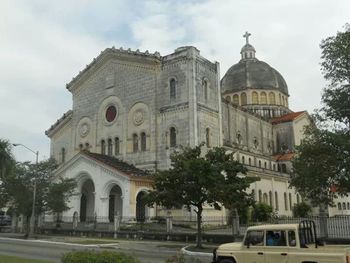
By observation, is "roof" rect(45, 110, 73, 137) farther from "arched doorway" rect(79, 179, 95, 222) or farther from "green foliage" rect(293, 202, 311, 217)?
"green foliage" rect(293, 202, 311, 217)

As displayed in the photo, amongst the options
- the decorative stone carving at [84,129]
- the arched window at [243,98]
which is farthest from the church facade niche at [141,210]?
the arched window at [243,98]

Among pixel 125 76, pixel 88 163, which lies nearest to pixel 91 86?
pixel 125 76

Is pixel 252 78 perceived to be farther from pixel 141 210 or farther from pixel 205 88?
pixel 141 210

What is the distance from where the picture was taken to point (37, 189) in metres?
38.4

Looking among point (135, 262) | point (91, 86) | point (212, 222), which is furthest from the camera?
point (91, 86)

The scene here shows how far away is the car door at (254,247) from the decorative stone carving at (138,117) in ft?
113

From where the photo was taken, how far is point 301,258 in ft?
39.9

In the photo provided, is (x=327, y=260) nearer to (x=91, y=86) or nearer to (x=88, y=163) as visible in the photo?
(x=88, y=163)

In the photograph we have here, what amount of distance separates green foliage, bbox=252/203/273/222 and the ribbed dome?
3161cm

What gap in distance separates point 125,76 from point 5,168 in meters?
17.2

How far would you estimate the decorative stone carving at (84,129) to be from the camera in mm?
52812

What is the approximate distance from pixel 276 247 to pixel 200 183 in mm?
13233

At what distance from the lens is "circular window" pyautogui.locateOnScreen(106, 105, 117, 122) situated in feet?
164

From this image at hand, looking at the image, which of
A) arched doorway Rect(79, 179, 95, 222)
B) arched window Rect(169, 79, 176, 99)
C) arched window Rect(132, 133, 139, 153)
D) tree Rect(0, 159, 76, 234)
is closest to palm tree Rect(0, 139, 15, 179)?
tree Rect(0, 159, 76, 234)
